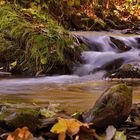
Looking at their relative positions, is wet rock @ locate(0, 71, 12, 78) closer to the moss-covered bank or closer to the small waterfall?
the moss-covered bank

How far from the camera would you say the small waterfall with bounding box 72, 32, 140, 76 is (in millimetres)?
7004

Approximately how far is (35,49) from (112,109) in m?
4.54

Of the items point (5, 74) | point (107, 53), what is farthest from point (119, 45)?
point (5, 74)

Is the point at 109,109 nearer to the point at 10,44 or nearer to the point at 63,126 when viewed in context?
the point at 63,126

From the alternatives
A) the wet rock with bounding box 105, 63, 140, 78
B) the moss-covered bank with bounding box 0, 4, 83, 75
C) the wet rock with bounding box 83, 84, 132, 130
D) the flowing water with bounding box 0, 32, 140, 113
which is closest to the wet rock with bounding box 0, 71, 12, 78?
the moss-covered bank with bounding box 0, 4, 83, 75

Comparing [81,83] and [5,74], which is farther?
[5,74]

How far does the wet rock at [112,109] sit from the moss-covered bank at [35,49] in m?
4.20

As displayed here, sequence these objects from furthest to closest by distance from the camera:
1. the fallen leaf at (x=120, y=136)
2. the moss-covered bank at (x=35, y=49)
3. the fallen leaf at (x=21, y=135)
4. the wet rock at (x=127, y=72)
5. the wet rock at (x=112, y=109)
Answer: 1. the moss-covered bank at (x=35, y=49)
2. the wet rock at (x=127, y=72)
3. the wet rock at (x=112, y=109)
4. the fallen leaf at (x=120, y=136)
5. the fallen leaf at (x=21, y=135)

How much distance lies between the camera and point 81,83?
5723mm

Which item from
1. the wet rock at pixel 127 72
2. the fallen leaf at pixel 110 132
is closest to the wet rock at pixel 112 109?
the fallen leaf at pixel 110 132

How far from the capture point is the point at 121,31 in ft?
38.6

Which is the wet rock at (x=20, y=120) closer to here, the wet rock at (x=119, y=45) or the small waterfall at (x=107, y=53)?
the small waterfall at (x=107, y=53)

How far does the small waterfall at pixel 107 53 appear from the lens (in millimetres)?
7004

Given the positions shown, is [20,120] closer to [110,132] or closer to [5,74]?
[110,132]
